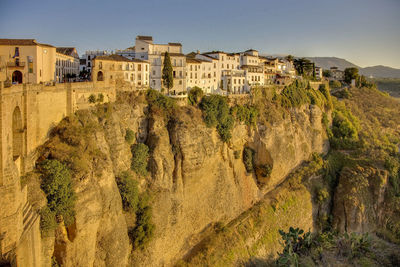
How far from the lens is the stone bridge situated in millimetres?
11328

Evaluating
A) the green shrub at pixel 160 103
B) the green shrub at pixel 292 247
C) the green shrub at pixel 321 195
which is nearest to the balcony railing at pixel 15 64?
the green shrub at pixel 160 103

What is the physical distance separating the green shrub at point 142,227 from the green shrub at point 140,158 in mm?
1562

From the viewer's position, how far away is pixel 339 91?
168 feet

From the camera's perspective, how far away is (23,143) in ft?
46.9

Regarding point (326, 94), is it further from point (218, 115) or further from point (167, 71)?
point (167, 71)

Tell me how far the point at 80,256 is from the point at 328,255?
1050 cm

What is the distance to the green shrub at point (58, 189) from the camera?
45.8 feet

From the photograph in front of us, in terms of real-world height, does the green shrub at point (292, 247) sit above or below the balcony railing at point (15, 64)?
below

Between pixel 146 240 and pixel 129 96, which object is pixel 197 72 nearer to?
pixel 129 96

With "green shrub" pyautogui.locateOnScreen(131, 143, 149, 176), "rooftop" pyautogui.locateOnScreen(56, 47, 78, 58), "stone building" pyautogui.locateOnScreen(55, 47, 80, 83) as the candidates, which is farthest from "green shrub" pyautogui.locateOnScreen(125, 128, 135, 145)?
"rooftop" pyautogui.locateOnScreen(56, 47, 78, 58)

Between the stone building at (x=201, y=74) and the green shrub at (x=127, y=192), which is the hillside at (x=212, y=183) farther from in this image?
the stone building at (x=201, y=74)

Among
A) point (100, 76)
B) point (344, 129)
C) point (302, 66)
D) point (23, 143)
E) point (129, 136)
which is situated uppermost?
point (302, 66)

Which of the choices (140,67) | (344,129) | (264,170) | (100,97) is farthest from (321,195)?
(100,97)

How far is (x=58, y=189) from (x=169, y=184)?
8111 millimetres
